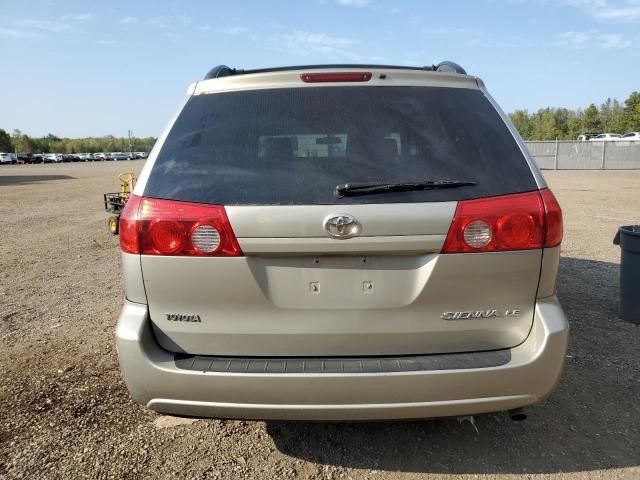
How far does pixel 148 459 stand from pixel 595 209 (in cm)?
1317

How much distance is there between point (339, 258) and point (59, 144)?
13674 centimetres

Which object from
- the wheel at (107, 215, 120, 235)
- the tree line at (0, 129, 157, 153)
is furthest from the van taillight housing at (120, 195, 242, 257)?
the tree line at (0, 129, 157, 153)

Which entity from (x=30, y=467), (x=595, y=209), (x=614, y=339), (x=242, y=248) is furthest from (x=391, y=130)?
(x=595, y=209)

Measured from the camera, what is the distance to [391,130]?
2367 millimetres

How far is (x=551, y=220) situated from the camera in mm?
2258

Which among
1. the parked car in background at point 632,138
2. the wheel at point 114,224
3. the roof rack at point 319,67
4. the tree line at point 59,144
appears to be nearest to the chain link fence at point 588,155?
the parked car in background at point 632,138

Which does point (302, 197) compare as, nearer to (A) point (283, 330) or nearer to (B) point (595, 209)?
(A) point (283, 330)

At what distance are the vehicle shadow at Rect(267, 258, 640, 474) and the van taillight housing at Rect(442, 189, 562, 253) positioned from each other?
3.17 feet

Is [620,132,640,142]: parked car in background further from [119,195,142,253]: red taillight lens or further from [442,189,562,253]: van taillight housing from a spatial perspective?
[119,195,142,253]: red taillight lens

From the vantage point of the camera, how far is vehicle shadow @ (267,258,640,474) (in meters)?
2.72

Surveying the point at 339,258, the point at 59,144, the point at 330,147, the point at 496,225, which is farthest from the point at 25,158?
the point at 496,225

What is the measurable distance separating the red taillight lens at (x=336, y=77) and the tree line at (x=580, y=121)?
219 feet

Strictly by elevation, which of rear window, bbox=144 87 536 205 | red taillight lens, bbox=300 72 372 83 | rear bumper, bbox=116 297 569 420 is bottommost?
rear bumper, bbox=116 297 569 420

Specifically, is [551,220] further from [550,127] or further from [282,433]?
[550,127]
